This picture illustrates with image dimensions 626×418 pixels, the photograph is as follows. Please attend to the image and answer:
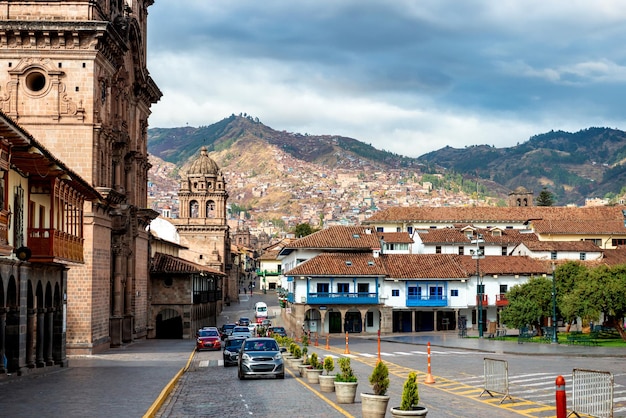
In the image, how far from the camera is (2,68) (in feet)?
144

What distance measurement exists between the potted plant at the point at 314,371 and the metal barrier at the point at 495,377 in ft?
17.8

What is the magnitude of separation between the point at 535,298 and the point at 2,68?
3876 cm

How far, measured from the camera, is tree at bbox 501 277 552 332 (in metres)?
62.2

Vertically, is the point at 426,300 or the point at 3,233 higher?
the point at 3,233

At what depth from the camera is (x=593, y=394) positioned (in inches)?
717

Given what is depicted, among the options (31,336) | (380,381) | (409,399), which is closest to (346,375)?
(380,381)

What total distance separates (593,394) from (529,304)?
1773 inches

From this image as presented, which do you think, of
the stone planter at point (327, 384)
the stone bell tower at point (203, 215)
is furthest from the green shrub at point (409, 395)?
the stone bell tower at point (203, 215)

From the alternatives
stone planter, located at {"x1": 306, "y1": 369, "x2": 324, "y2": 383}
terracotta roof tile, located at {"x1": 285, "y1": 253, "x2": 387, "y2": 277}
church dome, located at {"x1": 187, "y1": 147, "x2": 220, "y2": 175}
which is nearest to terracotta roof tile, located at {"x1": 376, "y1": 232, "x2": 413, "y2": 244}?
terracotta roof tile, located at {"x1": 285, "y1": 253, "x2": 387, "y2": 277}

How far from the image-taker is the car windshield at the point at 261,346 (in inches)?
1235

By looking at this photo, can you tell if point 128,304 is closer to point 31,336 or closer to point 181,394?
point 31,336

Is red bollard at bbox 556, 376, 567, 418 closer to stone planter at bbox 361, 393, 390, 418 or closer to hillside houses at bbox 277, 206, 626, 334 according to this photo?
stone planter at bbox 361, 393, 390, 418

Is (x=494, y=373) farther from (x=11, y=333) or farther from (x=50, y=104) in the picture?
(x=50, y=104)

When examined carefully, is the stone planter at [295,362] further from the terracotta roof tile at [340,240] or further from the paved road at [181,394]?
the terracotta roof tile at [340,240]
